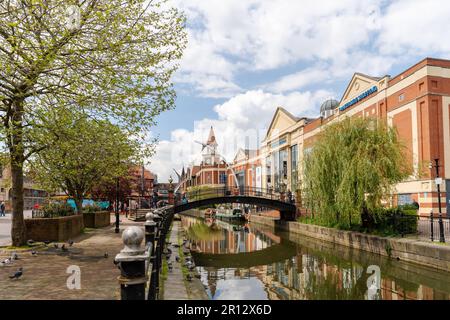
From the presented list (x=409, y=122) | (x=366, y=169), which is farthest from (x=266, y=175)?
(x=366, y=169)

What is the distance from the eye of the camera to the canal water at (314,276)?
10688mm

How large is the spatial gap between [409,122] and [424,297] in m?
19.0

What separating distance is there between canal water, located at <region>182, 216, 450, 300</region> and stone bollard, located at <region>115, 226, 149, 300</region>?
7.37 m

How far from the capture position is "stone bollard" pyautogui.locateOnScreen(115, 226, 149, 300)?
10.2 feet

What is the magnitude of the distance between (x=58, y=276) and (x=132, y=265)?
658 cm

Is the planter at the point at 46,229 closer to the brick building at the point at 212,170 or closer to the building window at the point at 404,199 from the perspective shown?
the building window at the point at 404,199

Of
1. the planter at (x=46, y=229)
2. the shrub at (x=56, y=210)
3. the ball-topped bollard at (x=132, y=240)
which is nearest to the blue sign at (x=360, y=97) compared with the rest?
the shrub at (x=56, y=210)

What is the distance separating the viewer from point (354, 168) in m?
18.1

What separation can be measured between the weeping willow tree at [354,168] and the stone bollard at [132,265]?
1612 centimetres

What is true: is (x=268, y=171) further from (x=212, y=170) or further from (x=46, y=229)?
(x=46, y=229)

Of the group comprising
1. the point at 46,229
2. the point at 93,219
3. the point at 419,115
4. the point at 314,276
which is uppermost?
the point at 419,115

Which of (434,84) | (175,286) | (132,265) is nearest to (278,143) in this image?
(434,84)

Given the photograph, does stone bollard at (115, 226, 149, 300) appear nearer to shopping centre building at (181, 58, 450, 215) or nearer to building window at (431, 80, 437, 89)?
shopping centre building at (181, 58, 450, 215)
